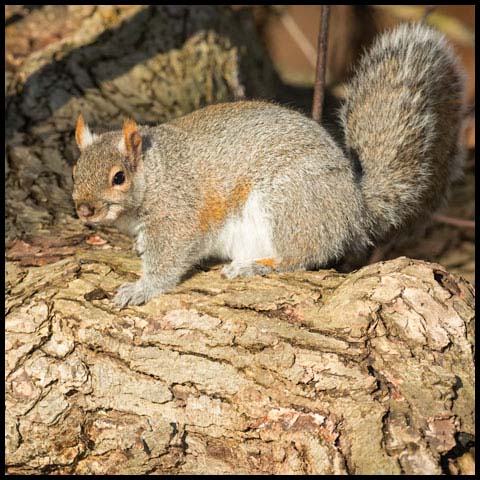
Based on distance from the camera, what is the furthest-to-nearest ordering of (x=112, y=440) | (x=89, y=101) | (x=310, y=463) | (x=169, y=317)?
(x=89, y=101), (x=169, y=317), (x=112, y=440), (x=310, y=463)

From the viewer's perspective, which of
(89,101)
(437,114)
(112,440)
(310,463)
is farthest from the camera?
(89,101)

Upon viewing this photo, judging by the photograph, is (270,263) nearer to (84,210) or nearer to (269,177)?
(269,177)

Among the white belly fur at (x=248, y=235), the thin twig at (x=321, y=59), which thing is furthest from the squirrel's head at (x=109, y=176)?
the thin twig at (x=321, y=59)

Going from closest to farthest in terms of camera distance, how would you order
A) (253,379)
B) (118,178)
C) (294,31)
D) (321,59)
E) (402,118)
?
(253,379)
(118,178)
(402,118)
(321,59)
(294,31)

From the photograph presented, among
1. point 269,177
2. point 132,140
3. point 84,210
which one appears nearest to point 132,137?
point 132,140

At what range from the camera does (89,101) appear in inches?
166

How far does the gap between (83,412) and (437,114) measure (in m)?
2.31

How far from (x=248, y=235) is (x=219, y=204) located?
0.67 feet

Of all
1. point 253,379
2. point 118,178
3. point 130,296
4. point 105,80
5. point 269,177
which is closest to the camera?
point 253,379

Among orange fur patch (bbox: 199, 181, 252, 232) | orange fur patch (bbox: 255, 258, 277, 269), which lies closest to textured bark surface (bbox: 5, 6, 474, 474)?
orange fur patch (bbox: 255, 258, 277, 269)

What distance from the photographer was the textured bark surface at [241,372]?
2.29 m

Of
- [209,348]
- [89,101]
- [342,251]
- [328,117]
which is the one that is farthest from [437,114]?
[89,101]

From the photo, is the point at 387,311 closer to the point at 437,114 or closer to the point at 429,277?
the point at 429,277

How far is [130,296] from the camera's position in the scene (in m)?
2.76
